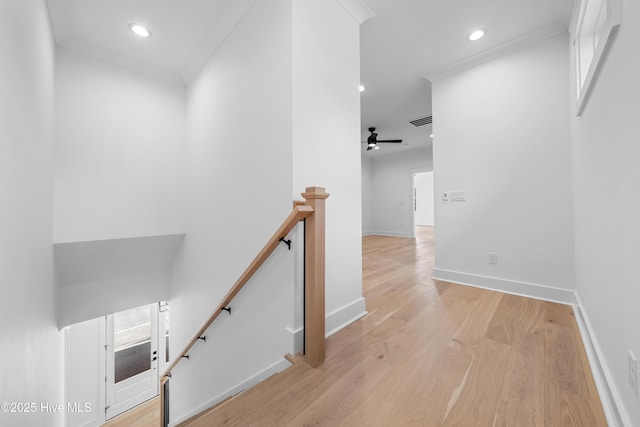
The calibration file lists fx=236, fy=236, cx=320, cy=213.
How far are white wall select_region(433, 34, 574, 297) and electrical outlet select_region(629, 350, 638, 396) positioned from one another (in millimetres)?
1773

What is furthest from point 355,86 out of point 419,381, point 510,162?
point 419,381

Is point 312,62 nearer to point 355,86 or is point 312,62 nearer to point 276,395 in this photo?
point 355,86

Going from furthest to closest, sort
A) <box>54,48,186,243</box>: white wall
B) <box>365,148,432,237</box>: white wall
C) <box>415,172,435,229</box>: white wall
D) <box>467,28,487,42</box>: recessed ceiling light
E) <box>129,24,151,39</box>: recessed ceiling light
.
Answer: <box>415,172,435,229</box>: white wall → <box>365,148,432,237</box>: white wall → <box>54,48,186,243</box>: white wall → <box>129,24,151,39</box>: recessed ceiling light → <box>467,28,487,42</box>: recessed ceiling light

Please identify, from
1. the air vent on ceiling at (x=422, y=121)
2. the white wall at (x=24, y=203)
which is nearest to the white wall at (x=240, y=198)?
the white wall at (x=24, y=203)

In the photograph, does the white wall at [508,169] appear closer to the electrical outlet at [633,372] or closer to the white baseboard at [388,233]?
the electrical outlet at [633,372]

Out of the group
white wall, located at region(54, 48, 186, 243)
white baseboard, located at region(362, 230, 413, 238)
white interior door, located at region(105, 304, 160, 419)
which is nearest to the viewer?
white wall, located at region(54, 48, 186, 243)

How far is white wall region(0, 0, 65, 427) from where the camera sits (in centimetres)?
122

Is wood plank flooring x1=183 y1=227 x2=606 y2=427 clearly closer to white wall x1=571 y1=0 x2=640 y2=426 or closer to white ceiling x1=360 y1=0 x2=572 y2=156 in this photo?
white wall x1=571 y1=0 x2=640 y2=426

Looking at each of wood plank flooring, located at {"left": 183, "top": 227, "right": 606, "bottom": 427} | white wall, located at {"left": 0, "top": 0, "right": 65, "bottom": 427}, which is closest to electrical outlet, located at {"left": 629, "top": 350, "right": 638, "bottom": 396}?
wood plank flooring, located at {"left": 183, "top": 227, "right": 606, "bottom": 427}

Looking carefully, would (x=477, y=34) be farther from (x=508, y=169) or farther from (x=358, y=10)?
(x=508, y=169)

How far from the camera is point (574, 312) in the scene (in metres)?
1.95

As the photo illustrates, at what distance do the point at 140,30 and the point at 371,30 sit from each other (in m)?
2.42

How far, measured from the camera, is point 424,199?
434 inches

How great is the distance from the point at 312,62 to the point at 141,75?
2.94 metres
